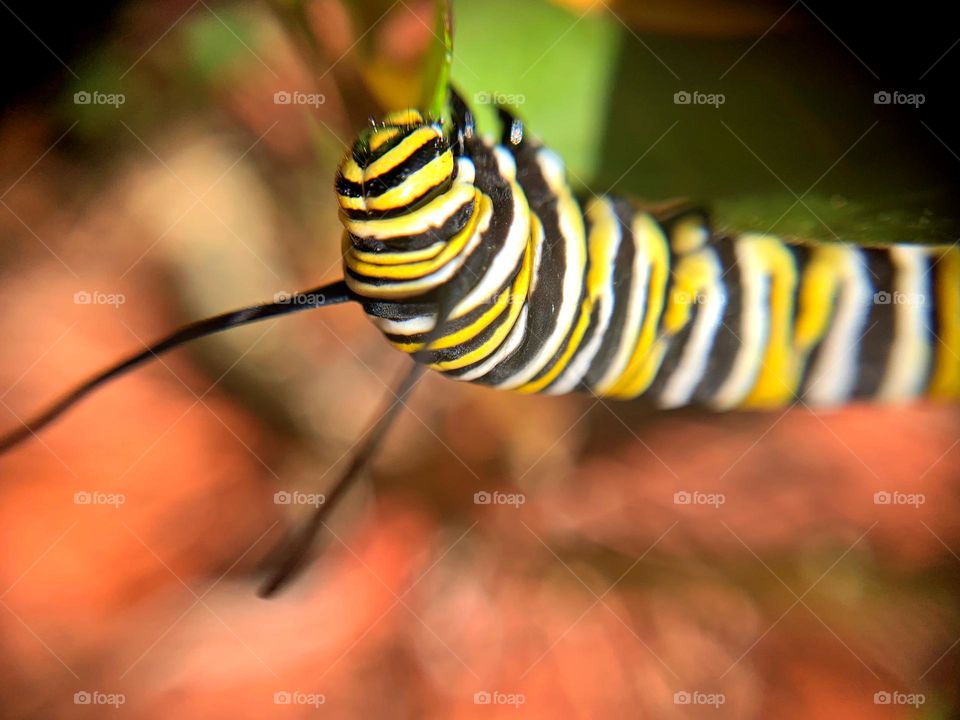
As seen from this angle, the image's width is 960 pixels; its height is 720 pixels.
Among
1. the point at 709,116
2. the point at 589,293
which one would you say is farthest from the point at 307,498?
the point at 709,116

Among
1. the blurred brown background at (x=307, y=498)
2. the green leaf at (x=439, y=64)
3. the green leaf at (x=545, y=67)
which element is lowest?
the blurred brown background at (x=307, y=498)

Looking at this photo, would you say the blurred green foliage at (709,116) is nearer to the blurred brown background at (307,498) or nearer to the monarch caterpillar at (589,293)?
the monarch caterpillar at (589,293)

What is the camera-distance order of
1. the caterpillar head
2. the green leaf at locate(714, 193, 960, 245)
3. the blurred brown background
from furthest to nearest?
the blurred brown background, the green leaf at locate(714, 193, 960, 245), the caterpillar head

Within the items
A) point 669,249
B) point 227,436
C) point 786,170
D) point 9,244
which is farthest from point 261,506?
point 786,170

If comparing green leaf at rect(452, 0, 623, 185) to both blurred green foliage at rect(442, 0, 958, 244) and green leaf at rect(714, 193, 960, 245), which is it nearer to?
blurred green foliage at rect(442, 0, 958, 244)

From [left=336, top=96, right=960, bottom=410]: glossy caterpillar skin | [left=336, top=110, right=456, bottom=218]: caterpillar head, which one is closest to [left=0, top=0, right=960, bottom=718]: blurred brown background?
[left=336, top=96, right=960, bottom=410]: glossy caterpillar skin

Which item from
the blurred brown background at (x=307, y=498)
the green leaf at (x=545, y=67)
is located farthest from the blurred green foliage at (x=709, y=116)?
the blurred brown background at (x=307, y=498)

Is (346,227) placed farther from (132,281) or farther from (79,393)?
(132,281)
